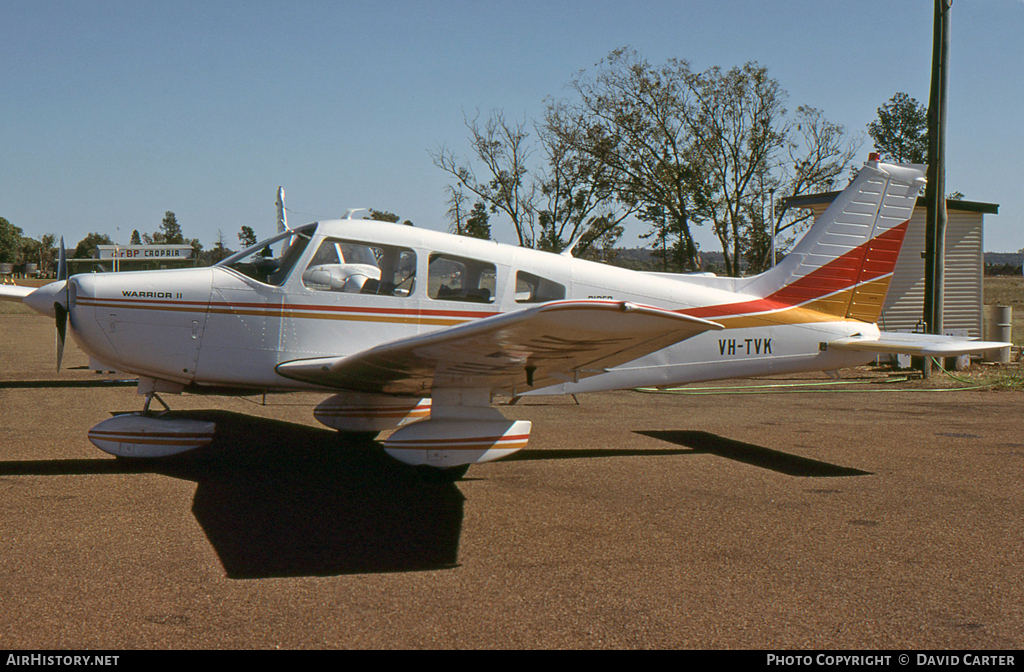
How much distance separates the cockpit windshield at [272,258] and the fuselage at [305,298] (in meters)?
0.01

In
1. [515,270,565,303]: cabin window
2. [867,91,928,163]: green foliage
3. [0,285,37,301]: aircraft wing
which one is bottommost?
[0,285,37,301]: aircraft wing

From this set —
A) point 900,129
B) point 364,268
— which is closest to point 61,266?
point 364,268

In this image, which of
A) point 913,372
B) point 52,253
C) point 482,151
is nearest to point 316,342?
point 913,372

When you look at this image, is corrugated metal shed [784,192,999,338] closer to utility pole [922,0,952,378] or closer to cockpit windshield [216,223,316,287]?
utility pole [922,0,952,378]

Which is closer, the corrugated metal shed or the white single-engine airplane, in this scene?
the white single-engine airplane

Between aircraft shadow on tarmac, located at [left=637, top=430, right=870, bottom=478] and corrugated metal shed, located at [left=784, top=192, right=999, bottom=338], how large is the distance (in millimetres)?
10410

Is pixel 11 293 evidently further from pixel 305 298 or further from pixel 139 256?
pixel 139 256

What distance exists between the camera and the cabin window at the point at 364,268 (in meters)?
6.42

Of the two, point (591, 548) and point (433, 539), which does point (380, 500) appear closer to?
point (433, 539)

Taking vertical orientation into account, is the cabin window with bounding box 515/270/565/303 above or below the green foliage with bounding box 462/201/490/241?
below

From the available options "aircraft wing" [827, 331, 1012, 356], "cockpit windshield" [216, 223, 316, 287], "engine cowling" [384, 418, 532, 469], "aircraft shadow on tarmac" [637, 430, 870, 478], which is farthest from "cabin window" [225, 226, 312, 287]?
"aircraft wing" [827, 331, 1012, 356]

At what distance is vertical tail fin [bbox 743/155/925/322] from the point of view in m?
7.73

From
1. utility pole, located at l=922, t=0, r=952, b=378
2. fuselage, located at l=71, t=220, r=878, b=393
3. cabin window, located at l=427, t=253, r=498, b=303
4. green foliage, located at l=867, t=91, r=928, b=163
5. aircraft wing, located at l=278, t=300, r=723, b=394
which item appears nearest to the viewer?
aircraft wing, located at l=278, t=300, r=723, b=394

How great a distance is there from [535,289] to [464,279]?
65 cm
